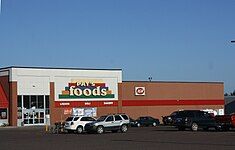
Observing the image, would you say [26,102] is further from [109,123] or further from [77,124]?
[109,123]

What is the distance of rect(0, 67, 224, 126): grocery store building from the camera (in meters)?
66.3

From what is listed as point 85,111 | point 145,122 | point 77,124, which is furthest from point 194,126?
point 85,111

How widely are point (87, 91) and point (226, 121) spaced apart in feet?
107

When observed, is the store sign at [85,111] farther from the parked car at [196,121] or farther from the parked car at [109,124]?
the parked car at [196,121]

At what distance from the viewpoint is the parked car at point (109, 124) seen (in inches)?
1655

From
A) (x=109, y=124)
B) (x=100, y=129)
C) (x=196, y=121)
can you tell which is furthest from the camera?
(x=109, y=124)

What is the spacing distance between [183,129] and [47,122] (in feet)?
87.8

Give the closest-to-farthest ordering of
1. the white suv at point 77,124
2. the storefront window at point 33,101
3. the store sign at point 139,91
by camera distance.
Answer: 1. the white suv at point 77,124
2. the storefront window at point 33,101
3. the store sign at point 139,91

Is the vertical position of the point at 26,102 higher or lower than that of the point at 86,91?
lower

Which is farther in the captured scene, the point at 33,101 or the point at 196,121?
the point at 33,101

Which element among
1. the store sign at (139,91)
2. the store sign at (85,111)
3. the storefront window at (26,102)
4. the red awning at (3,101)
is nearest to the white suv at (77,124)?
the storefront window at (26,102)

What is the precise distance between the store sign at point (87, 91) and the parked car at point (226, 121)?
31.1 m

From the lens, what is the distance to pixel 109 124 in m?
42.7

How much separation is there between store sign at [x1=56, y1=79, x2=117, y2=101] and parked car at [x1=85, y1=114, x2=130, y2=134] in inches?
1035
